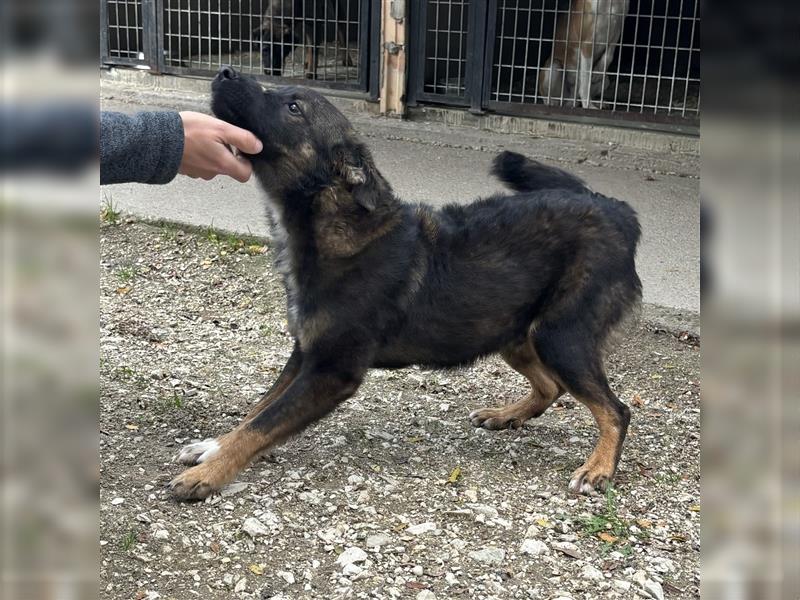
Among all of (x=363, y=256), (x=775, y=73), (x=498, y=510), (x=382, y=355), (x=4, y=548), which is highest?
(x=775, y=73)

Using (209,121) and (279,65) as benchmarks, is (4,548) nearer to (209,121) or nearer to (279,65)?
(209,121)

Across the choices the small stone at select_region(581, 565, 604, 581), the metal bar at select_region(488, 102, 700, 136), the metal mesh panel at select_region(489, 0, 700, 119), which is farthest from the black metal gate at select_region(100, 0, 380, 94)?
the small stone at select_region(581, 565, 604, 581)

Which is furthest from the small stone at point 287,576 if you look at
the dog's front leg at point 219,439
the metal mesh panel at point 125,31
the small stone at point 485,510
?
the metal mesh panel at point 125,31

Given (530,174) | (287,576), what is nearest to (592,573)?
(287,576)

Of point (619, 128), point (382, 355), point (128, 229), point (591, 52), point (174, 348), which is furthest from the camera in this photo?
point (591, 52)

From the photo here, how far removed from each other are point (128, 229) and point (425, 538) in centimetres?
409

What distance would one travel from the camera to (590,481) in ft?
11.5

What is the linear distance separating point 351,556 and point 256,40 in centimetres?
841

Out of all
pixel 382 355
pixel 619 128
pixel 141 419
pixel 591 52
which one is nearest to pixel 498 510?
pixel 382 355

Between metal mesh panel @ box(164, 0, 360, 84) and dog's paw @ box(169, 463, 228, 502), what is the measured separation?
6322 millimetres

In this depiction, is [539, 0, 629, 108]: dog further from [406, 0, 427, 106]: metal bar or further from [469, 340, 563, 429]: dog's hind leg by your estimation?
[469, 340, 563, 429]: dog's hind leg

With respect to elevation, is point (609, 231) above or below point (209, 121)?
below

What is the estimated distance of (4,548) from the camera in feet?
2.15

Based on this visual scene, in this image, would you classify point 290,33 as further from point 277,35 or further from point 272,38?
point 272,38
